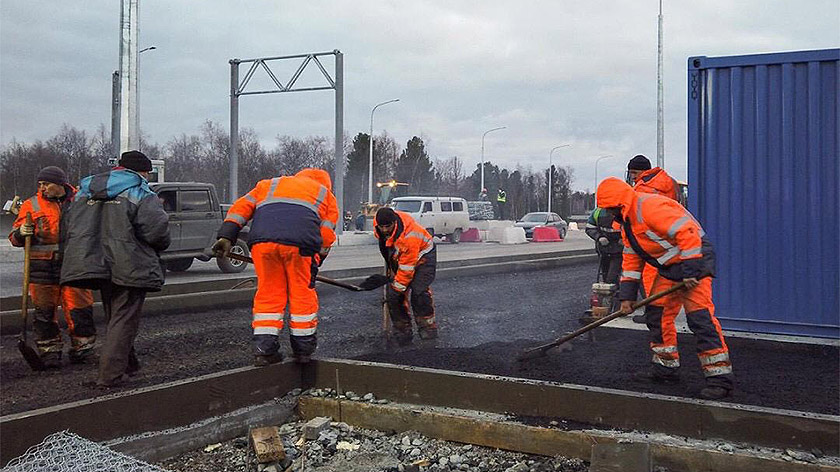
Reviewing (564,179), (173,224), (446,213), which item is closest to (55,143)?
(446,213)

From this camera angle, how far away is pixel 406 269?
699cm

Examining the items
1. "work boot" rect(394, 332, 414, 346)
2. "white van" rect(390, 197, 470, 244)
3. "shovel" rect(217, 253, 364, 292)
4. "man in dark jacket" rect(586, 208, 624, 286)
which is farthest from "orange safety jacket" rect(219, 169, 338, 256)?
"white van" rect(390, 197, 470, 244)

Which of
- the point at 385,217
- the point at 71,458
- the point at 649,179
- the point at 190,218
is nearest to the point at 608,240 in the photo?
the point at 649,179

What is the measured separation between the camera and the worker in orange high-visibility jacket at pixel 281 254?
522cm

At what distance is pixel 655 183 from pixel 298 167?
130 feet

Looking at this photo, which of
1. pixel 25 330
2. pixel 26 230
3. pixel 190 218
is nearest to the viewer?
pixel 25 330

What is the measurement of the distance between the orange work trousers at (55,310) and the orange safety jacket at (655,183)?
5362mm

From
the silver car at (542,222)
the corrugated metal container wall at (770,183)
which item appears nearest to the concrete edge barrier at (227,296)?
the corrugated metal container wall at (770,183)

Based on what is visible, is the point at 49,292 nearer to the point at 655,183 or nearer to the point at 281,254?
the point at 281,254

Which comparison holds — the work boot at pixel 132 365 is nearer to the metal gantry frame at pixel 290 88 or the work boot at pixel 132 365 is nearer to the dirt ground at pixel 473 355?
the dirt ground at pixel 473 355

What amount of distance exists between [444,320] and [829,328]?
4121mm

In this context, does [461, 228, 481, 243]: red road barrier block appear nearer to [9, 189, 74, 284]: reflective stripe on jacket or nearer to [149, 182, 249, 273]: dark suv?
[149, 182, 249, 273]: dark suv

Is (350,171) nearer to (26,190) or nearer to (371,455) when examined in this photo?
(26,190)

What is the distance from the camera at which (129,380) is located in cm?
542
